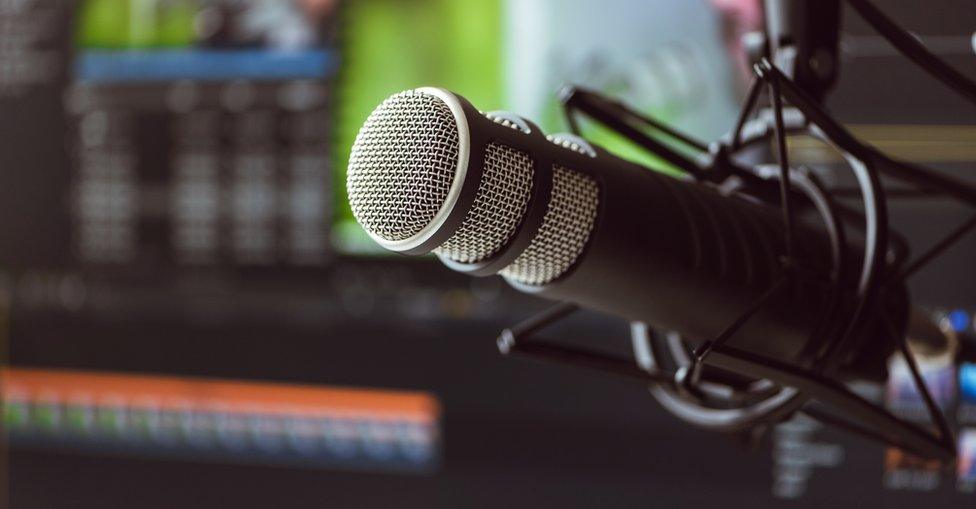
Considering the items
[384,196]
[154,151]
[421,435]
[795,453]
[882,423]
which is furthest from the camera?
[154,151]

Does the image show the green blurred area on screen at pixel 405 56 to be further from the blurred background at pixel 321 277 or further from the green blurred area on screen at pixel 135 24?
the green blurred area on screen at pixel 135 24

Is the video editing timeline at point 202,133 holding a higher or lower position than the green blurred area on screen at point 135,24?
lower

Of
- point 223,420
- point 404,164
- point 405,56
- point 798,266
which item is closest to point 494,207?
point 404,164

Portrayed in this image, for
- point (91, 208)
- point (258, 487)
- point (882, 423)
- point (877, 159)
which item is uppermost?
point (877, 159)

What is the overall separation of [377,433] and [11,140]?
0.72 metres

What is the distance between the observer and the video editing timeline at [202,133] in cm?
141

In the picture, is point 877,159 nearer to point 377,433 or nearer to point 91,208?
point 377,433

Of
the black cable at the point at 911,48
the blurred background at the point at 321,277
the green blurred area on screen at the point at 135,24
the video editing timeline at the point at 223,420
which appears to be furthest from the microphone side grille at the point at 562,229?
the green blurred area on screen at the point at 135,24

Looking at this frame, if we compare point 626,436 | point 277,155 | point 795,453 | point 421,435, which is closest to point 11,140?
point 277,155

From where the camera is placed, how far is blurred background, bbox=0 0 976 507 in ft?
4.00

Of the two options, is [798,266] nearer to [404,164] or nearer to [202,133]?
[404,164]

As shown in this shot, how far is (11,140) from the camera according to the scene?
155 cm

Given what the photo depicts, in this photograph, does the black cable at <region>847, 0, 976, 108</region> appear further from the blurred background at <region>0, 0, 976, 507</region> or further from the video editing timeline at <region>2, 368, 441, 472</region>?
the video editing timeline at <region>2, 368, 441, 472</region>

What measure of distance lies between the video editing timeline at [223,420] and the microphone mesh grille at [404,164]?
1.01 m
